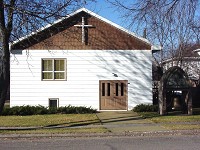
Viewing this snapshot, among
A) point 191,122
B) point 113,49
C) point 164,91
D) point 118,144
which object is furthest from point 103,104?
point 118,144

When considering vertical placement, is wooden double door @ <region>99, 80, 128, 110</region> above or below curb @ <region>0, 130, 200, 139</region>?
above

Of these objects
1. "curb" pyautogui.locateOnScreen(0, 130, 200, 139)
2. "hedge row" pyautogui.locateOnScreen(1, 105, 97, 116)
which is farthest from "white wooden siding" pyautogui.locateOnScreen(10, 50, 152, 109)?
"curb" pyautogui.locateOnScreen(0, 130, 200, 139)

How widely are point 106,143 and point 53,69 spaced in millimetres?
15041

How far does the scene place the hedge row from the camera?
2470cm

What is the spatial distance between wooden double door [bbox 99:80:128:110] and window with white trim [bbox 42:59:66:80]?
2.79 meters

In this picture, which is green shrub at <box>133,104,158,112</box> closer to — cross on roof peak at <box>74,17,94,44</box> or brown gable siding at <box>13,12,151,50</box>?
brown gable siding at <box>13,12,151,50</box>

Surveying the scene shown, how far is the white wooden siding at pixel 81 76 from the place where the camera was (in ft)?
88.2

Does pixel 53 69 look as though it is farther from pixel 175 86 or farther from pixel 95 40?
pixel 175 86

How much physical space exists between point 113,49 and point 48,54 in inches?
179

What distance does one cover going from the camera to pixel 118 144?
486 inches

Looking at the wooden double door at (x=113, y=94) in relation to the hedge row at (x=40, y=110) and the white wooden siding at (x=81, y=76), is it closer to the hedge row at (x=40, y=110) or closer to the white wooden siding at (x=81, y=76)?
the white wooden siding at (x=81, y=76)

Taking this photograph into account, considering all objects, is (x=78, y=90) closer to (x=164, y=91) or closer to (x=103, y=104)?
(x=103, y=104)

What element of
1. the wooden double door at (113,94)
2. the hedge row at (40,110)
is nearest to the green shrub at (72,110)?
the hedge row at (40,110)

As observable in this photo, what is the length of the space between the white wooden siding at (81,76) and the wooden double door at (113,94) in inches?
11.4
